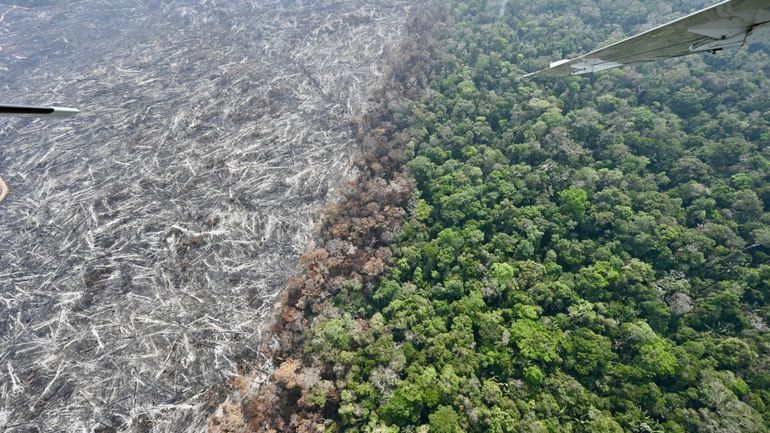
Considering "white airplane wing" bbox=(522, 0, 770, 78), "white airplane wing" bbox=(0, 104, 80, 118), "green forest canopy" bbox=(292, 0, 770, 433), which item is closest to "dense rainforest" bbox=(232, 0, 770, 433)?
"green forest canopy" bbox=(292, 0, 770, 433)

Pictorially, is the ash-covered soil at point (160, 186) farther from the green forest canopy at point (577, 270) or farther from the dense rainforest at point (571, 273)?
the green forest canopy at point (577, 270)

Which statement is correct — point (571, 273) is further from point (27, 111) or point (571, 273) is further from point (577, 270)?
point (27, 111)

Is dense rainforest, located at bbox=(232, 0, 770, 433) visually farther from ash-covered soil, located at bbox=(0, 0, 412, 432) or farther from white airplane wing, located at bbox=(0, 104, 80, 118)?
white airplane wing, located at bbox=(0, 104, 80, 118)

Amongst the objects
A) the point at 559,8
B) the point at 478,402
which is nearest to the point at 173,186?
the point at 478,402

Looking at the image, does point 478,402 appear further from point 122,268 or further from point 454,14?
point 454,14

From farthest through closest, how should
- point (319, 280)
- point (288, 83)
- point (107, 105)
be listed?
point (288, 83) → point (107, 105) → point (319, 280)

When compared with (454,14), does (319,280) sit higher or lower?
lower
